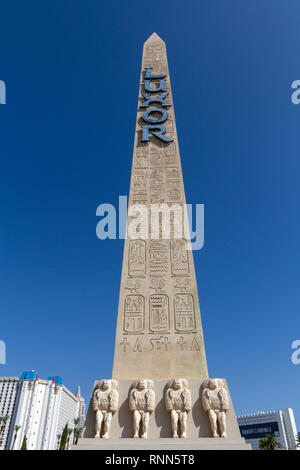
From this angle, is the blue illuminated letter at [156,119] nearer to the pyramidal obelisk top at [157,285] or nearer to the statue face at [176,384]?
the pyramidal obelisk top at [157,285]

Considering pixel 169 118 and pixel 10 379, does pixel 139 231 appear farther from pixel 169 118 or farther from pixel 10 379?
pixel 10 379

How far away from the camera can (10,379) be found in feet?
239

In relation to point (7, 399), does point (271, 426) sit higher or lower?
lower

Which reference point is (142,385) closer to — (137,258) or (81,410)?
(137,258)

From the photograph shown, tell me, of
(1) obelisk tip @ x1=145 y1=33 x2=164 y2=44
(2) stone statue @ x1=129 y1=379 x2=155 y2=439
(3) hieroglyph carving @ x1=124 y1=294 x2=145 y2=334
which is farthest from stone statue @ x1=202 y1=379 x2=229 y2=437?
(1) obelisk tip @ x1=145 y1=33 x2=164 y2=44

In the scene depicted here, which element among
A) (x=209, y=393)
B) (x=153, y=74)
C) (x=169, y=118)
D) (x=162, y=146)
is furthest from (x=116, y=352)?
(x=153, y=74)

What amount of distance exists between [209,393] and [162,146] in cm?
753

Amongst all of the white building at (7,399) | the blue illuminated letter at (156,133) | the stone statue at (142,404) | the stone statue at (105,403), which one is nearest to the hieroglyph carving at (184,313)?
the stone statue at (142,404)

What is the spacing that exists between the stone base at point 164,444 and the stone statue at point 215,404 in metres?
0.23

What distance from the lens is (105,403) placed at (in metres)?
6.93

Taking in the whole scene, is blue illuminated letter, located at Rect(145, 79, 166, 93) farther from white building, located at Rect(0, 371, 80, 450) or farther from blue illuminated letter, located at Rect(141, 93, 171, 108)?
white building, located at Rect(0, 371, 80, 450)

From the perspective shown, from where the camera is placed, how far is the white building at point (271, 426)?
221 feet

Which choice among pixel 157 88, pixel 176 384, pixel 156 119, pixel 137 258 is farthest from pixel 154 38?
pixel 176 384

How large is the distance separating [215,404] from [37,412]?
7352cm
